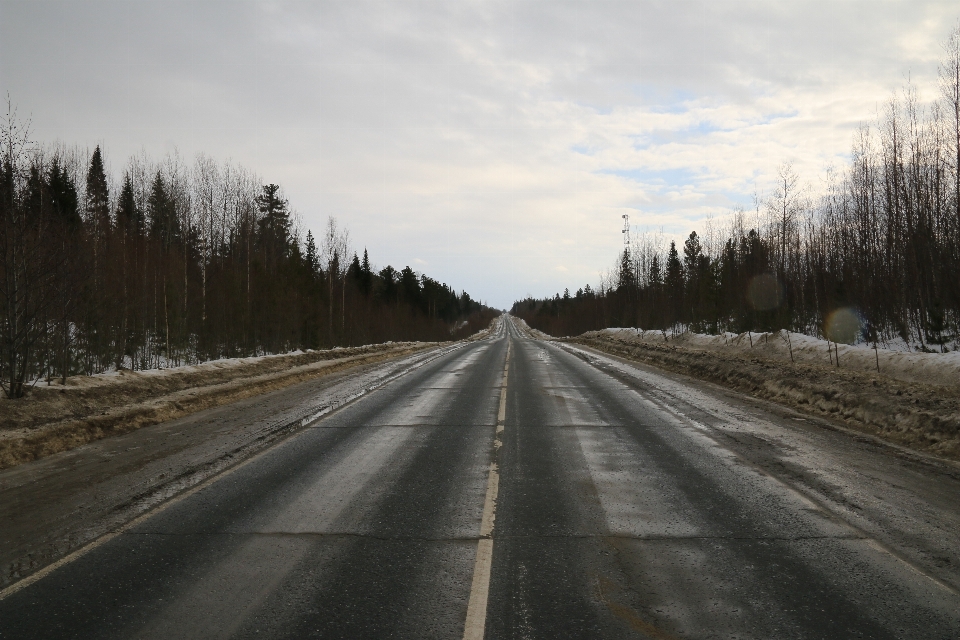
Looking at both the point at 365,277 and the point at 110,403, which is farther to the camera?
the point at 365,277

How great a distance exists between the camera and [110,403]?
11.6m

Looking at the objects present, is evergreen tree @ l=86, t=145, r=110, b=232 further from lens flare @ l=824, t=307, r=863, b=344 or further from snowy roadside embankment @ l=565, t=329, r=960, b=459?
lens flare @ l=824, t=307, r=863, b=344

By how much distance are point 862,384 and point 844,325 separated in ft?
63.2

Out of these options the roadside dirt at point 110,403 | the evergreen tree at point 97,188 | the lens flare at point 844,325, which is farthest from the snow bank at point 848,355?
the evergreen tree at point 97,188

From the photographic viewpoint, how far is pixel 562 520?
17.5 ft

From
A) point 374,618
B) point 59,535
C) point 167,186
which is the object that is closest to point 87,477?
point 59,535

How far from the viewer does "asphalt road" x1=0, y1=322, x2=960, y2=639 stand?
3500 mm

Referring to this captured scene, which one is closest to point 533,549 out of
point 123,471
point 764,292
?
point 123,471

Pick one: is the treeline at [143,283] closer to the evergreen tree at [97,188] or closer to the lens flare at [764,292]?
the evergreen tree at [97,188]

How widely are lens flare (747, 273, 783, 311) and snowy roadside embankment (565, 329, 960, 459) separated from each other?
45.3 feet

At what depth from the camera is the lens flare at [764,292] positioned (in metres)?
36.7

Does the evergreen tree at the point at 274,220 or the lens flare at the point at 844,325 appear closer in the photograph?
the lens flare at the point at 844,325

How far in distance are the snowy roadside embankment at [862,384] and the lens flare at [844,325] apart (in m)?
6.53

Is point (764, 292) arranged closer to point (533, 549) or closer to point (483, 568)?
point (533, 549)
